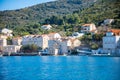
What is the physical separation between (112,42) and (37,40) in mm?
5505

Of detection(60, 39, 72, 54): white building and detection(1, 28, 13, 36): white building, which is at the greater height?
detection(1, 28, 13, 36): white building

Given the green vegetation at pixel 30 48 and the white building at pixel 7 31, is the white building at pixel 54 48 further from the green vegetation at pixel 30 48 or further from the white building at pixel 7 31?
the white building at pixel 7 31

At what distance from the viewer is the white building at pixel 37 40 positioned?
23.3 meters

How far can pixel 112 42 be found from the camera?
20328mm

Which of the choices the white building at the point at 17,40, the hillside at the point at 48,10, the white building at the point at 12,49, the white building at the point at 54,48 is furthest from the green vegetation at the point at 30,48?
the hillside at the point at 48,10

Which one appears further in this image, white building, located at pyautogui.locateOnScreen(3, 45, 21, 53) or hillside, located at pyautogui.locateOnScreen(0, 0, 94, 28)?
hillside, located at pyautogui.locateOnScreen(0, 0, 94, 28)

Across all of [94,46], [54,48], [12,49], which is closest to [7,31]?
[12,49]

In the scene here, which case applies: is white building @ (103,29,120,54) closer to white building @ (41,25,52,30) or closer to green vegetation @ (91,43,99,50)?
green vegetation @ (91,43,99,50)

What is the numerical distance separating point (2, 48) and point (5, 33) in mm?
1658

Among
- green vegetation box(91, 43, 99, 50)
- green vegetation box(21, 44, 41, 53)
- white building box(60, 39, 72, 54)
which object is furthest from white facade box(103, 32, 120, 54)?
green vegetation box(21, 44, 41, 53)

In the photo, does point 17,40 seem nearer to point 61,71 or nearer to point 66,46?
point 66,46

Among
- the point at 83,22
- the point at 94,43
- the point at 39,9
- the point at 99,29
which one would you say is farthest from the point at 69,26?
the point at 39,9

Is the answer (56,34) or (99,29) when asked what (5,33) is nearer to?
(56,34)

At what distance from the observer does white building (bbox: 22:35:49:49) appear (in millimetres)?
23312
